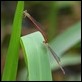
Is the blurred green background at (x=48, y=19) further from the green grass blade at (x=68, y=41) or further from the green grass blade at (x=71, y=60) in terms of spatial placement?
the green grass blade at (x=68, y=41)

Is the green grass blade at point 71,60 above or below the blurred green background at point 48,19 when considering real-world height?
below

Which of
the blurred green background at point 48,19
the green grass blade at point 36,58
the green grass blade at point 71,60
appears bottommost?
the green grass blade at point 71,60

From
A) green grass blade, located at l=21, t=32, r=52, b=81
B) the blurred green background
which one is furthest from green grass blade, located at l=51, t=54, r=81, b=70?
green grass blade, located at l=21, t=32, r=52, b=81

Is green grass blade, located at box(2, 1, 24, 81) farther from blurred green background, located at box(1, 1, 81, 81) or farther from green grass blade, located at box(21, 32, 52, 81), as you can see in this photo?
blurred green background, located at box(1, 1, 81, 81)

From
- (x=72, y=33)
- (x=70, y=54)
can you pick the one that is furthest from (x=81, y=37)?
(x=70, y=54)

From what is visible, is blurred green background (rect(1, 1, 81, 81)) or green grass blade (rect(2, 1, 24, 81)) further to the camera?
blurred green background (rect(1, 1, 81, 81))

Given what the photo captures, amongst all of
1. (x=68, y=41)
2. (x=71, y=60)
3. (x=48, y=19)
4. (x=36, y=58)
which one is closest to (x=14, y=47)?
(x=36, y=58)

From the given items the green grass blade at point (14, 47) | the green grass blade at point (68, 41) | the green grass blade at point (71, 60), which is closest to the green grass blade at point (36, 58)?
the green grass blade at point (14, 47)

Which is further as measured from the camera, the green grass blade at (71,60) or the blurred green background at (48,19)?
the blurred green background at (48,19)
